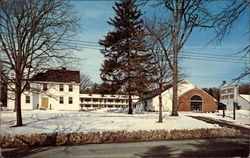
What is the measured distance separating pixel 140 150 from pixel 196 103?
32.6 metres

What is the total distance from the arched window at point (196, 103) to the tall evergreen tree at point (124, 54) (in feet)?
52.1

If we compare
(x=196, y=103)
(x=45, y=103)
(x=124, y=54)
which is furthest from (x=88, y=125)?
(x=196, y=103)

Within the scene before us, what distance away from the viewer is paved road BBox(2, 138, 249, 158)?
7.77 meters

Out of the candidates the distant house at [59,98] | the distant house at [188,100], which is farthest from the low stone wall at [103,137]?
the distant house at [188,100]

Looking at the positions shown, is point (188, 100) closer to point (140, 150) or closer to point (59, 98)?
point (59, 98)

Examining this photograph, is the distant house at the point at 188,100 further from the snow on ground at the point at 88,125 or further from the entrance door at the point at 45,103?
the snow on ground at the point at 88,125

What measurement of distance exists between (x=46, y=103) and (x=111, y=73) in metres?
13.9

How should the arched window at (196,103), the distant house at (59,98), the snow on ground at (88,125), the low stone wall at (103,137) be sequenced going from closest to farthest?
the low stone wall at (103,137) → the snow on ground at (88,125) → the distant house at (59,98) → the arched window at (196,103)

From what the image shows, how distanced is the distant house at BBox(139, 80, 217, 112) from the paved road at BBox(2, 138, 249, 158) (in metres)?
27.8

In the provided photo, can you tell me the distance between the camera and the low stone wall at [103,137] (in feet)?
30.9

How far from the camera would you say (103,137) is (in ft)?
34.0

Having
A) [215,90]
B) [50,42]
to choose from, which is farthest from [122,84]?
[215,90]

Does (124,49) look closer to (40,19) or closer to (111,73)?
(111,73)

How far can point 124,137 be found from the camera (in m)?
10.6
